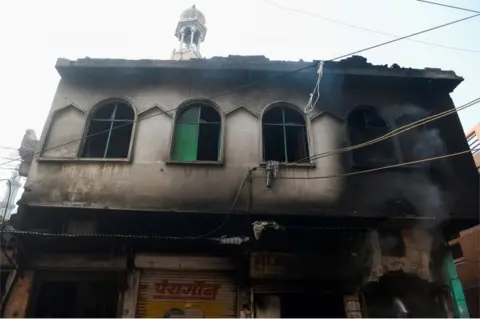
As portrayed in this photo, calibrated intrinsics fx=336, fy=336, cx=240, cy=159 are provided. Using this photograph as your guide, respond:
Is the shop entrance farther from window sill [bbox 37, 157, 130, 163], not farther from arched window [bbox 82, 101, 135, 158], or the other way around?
arched window [bbox 82, 101, 135, 158]

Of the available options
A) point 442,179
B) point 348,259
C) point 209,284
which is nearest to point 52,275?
point 209,284

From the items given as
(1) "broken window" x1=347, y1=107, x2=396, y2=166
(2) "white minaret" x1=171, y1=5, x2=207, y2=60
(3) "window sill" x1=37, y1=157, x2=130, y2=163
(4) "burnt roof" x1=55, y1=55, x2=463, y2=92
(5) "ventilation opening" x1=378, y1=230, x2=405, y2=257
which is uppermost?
(2) "white minaret" x1=171, y1=5, x2=207, y2=60

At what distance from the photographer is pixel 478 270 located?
12664 mm

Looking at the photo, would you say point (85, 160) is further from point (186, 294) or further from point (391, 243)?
point (391, 243)

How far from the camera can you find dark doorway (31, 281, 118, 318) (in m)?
9.62

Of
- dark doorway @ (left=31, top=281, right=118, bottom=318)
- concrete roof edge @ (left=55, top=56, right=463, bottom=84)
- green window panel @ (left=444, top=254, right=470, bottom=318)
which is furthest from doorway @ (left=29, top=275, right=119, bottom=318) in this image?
green window panel @ (left=444, top=254, right=470, bottom=318)

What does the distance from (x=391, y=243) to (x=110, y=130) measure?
784 centimetres

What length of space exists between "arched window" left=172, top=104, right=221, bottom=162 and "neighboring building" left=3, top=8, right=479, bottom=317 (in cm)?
3

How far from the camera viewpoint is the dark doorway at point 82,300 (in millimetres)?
9625

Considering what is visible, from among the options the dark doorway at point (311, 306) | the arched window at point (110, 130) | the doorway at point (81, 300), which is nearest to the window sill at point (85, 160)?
the arched window at point (110, 130)

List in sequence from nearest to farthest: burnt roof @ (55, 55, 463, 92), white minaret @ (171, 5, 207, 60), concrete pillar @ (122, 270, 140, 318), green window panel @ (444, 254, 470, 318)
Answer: concrete pillar @ (122, 270, 140, 318), green window panel @ (444, 254, 470, 318), burnt roof @ (55, 55, 463, 92), white minaret @ (171, 5, 207, 60)

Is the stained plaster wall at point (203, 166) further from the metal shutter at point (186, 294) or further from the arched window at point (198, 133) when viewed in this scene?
the metal shutter at point (186, 294)

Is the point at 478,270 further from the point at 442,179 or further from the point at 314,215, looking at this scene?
the point at 314,215

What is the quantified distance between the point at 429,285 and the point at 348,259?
1.97 metres
